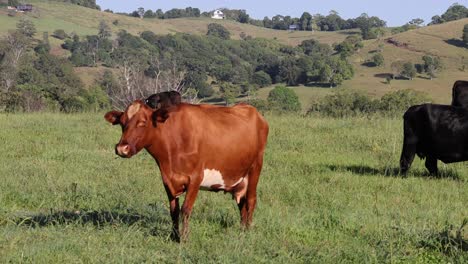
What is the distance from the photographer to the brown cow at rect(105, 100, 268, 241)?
5801 millimetres

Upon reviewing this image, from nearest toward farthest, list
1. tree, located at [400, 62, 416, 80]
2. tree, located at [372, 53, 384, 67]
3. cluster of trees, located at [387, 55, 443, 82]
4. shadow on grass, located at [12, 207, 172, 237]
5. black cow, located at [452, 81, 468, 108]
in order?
A: 1. shadow on grass, located at [12, 207, 172, 237]
2. black cow, located at [452, 81, 468, 108]
3. tree, located at [400, 62, 416, 80]
4. cluster of trees, located at [387, 55, 443, 82]
5. tree, located at [372, 53, 384, 67]

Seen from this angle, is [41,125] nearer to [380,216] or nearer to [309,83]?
[380,216]

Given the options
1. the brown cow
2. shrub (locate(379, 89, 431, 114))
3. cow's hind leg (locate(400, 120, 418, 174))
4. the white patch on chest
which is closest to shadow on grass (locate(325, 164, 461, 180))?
cow's hind leg (locate(400, 120, 418, 174))

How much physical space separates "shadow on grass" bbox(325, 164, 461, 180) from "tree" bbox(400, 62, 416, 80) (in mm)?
96868

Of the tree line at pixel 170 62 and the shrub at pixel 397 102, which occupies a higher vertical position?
the shrub at pixel 397 102

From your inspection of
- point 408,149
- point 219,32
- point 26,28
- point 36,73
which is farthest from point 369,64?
point 408,149

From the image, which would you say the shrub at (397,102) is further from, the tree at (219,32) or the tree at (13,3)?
the tree at (219,32)

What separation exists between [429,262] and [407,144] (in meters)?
6.01

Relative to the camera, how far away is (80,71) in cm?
10931

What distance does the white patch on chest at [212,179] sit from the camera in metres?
6.18

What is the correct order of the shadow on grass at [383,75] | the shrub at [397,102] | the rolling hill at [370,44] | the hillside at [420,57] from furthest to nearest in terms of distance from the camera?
the shadow on grass at [383,75]
the rolling hill at [370,44]
the hillside at [420,57]
the shrub at [397,102]

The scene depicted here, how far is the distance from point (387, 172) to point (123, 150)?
6.96 metres

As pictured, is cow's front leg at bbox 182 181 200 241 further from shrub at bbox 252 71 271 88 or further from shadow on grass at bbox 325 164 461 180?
shrub at bbox 252 71 271 88

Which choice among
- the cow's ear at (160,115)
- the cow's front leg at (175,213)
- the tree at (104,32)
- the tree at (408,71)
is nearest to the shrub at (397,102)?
the cow's front leg at (175,213)
